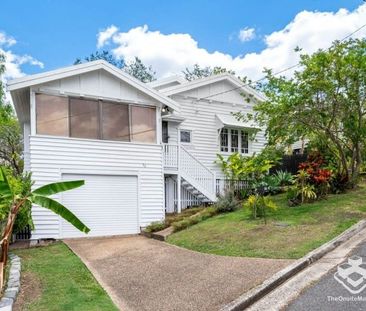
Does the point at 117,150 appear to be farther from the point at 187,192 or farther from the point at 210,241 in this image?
the point at 210,241

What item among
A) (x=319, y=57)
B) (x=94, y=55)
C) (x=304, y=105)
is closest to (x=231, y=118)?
(x=304, y=105)

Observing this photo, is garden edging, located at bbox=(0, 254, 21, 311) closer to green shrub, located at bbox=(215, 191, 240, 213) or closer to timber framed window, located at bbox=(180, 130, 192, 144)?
green shrub, located at bbox=(215, 191, 240, 213)

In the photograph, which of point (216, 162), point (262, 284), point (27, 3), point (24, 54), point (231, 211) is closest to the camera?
point (262, 284)

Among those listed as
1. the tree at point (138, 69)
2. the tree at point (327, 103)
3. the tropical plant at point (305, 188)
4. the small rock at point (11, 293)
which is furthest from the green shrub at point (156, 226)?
the tree at point (138, 69)

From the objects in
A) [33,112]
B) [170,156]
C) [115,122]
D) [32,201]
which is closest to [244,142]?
[170,156]

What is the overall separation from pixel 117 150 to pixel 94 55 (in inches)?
1085

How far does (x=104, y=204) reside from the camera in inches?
548

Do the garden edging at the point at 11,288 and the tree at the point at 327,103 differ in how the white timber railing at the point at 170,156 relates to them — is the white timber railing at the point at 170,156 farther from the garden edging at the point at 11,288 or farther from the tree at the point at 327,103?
the garden edging at the point at 11,288

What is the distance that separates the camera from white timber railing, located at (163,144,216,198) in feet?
52.4

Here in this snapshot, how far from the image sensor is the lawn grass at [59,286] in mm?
5664

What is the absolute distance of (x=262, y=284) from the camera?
6.23 metres

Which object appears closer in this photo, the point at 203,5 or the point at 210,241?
the point at 210,241

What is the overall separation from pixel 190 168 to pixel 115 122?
13.6 feet

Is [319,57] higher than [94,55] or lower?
lower
